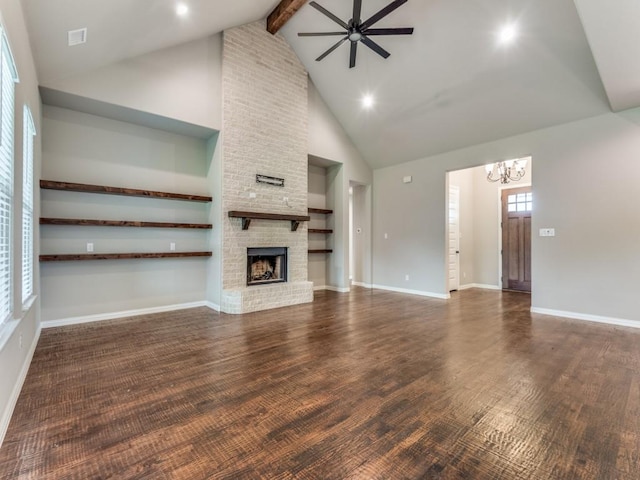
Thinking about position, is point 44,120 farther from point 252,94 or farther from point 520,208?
point 520,208

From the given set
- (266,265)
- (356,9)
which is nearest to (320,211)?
(266,265)

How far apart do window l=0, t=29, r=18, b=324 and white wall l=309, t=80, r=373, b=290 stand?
451 cm

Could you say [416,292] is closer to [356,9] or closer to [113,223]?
[356,9]

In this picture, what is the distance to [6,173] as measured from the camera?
2.16 m

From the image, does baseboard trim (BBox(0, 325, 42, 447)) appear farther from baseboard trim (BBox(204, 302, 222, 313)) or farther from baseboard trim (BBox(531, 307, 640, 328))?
baseboard trim (BBox(531, 307, 640, 328))

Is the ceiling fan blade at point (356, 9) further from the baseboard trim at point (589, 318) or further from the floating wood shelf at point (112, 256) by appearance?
the baseboard trim at point (589, 318)

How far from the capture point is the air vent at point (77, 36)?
118 inches

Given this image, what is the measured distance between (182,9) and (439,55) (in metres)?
3.46

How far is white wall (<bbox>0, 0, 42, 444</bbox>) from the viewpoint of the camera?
1.90 meters

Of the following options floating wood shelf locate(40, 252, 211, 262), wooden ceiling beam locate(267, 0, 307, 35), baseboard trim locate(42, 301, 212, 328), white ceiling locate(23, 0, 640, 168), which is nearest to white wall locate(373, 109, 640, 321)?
white ceiling locate(23, 0, 640, 168)

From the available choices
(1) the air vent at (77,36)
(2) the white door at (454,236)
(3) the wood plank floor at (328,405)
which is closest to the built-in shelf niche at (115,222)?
(3) the wood plank floor at (328,405)

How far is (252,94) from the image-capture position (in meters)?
5.21

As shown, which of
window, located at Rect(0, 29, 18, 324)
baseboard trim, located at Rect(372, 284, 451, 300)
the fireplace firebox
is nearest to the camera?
window, located at Rect(0, 29, 18, 324)

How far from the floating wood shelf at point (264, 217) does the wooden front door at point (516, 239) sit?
4726mm
